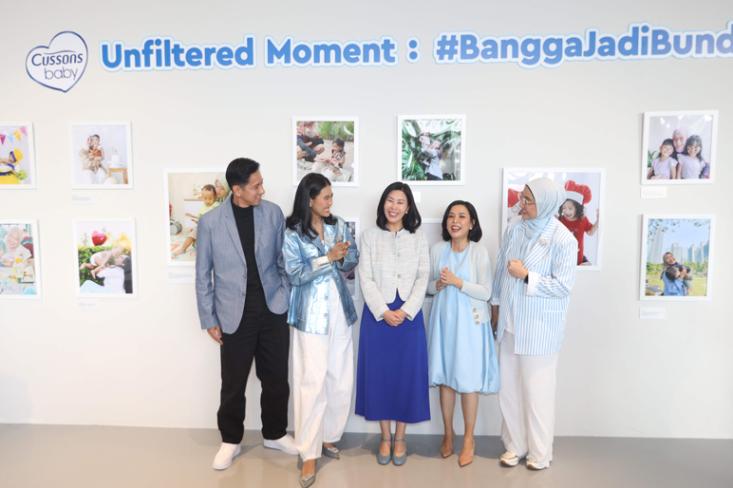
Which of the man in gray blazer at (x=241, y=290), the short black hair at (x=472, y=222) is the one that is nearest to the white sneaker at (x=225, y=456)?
the man in gray blazer at (x=241, y=290)

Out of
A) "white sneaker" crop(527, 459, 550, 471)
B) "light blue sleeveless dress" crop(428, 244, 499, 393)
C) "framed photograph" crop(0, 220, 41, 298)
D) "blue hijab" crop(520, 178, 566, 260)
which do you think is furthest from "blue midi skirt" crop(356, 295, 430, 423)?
"framed photograph" crop(0, 220, 41, 298)

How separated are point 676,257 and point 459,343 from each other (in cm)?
175

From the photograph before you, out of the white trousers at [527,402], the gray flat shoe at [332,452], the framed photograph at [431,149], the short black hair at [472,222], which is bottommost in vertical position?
the gray flat shoe at [332,452]

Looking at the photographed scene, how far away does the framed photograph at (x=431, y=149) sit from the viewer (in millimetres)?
3164

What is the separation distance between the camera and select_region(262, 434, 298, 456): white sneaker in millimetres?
3023

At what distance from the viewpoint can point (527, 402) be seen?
276 cm

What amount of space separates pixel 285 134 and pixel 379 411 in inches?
80.2

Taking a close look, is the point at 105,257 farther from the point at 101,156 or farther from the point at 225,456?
the point at 225,456

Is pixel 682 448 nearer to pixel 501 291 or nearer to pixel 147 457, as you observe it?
pixel 501 291

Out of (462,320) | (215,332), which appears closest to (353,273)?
(462,320)

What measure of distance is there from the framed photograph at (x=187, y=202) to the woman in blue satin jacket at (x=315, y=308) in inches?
34.7

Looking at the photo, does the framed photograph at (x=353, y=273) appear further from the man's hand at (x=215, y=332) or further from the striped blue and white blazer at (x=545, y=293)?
the striped blue and white blazer at (x=545, y=293)

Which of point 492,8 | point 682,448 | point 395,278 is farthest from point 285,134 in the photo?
point 682,448

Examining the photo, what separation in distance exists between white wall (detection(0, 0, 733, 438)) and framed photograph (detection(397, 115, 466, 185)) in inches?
3.0
